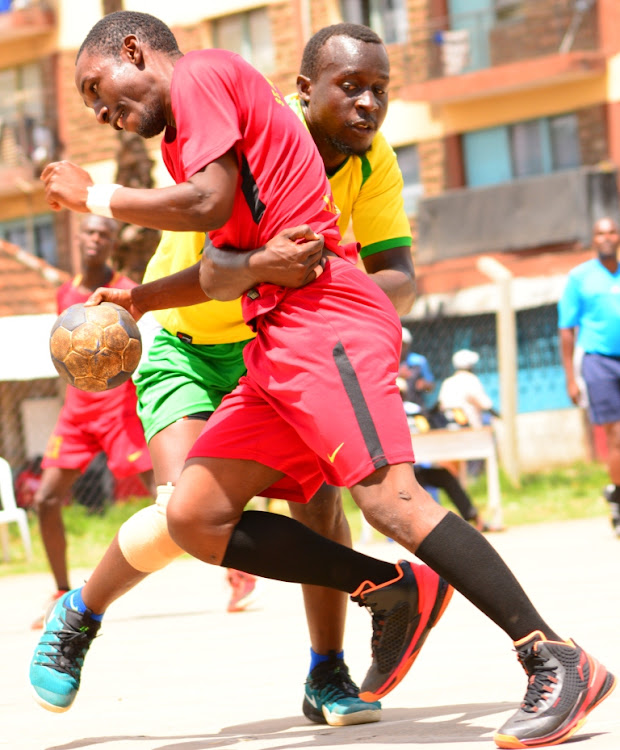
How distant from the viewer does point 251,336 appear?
16.2ft

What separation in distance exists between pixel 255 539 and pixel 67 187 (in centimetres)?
112

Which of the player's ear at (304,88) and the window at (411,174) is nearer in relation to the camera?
the player's ear at (304,88)

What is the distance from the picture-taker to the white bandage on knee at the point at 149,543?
4.48 m

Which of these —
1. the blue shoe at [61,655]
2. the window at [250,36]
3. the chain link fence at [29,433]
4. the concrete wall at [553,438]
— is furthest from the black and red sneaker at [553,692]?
the window at [250,36]

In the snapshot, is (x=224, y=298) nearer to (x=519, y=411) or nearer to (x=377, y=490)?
(x=377, y=490)

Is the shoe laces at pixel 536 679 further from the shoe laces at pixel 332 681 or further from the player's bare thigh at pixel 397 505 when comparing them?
the shoe laces at pixel 332 681

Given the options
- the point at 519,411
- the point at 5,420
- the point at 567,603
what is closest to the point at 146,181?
the point at 5,420

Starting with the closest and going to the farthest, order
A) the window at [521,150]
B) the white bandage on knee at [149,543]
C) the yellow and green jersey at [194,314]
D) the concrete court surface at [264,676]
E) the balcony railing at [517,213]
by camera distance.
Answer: the concrete court surface at [264,676], the white bandage on knee at [149,543], the yellow and green jersey at [194,314], the balcony railing at [517,213], the window at [521,150]

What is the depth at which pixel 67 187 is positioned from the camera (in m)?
4.01

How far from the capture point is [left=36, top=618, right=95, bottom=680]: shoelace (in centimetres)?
443

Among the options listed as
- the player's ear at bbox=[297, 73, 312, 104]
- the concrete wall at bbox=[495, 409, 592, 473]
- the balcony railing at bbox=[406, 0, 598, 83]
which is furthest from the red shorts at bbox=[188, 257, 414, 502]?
the balcony railing at bbox=[406, 0, 598, 83]

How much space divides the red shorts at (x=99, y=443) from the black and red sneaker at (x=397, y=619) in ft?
14.2

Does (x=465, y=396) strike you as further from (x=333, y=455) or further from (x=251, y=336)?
(x=333, y=455)

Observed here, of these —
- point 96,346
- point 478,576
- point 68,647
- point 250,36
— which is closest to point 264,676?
point 68,647
